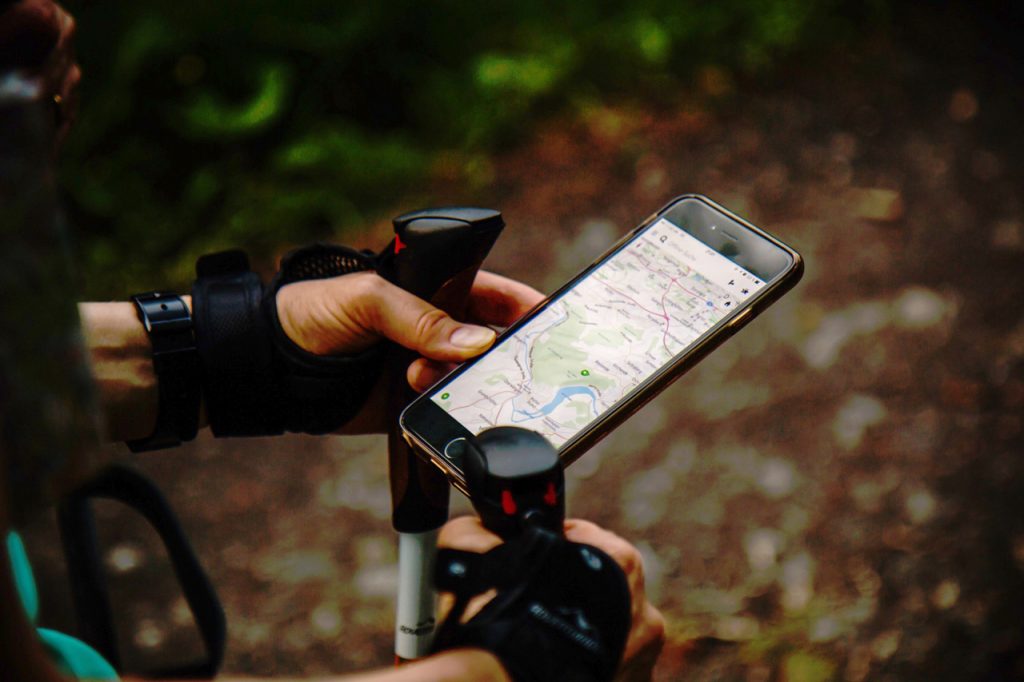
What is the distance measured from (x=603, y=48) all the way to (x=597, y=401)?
9.80 feet

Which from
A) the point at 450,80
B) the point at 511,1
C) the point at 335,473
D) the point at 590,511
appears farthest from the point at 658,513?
the point at 511,1

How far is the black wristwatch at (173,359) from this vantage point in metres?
1.70

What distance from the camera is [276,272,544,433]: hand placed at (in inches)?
61.7

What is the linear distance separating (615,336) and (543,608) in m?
0.62

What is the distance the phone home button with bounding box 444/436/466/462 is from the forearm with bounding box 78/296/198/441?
63 centimetres

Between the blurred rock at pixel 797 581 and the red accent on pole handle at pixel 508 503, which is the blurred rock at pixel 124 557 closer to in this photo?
the blurred rock at pixel 797 581

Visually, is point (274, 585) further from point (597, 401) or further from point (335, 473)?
point (597, 401)

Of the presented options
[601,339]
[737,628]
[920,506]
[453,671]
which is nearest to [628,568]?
[453,671]

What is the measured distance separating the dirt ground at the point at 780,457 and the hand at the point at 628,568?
1363mm

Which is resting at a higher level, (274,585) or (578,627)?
(578,627)

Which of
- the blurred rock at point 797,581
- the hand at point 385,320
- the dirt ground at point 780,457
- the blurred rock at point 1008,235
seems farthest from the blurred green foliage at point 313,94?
the blurred rock at point 797,581

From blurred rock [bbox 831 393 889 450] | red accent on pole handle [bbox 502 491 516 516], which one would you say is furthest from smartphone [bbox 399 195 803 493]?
blurred rock [bbox 831 393 889 450]

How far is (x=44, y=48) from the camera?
1.36m

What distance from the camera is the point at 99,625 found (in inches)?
66.1
